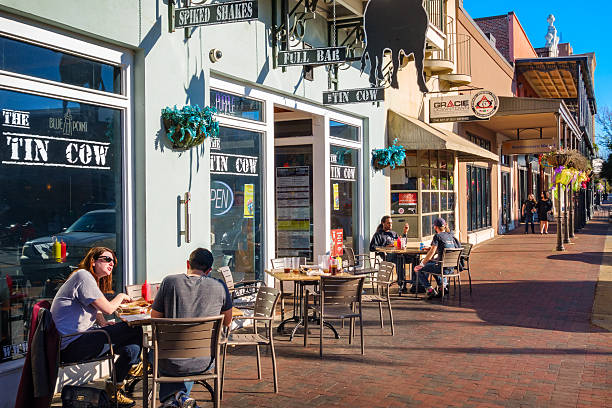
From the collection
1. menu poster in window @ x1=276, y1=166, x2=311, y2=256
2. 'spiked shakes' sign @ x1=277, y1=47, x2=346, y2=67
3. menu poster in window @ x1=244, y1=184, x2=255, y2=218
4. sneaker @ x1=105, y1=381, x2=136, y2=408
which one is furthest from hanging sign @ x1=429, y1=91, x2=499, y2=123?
sneaker @ x1=105, y1=381, x2=136, y2=408

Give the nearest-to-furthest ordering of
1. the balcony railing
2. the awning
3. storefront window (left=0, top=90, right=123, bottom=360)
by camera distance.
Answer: storefront window (left=0, top=90, right=123, bottom=360)
the awning
the balcony railing

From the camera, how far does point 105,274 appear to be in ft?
17.9

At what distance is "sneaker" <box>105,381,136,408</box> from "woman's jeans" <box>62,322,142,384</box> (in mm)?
118

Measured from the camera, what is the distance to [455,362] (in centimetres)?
690

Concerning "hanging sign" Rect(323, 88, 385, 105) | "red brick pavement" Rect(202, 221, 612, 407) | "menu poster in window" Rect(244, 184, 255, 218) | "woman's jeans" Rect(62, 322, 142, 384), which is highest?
"hanging sign" Rect(323, 88, 385, 105)

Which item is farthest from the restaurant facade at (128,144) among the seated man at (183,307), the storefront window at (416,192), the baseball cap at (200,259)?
the storefront window at (416,192)

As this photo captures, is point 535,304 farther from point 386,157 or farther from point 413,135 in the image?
point 413,135

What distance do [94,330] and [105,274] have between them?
1.67ft

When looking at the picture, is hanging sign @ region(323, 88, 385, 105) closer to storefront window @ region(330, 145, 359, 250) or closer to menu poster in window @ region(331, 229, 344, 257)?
storefront window @ region(330, 145, 359, 250)

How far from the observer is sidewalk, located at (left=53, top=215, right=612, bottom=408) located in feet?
18.6

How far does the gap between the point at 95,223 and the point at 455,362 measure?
417cm

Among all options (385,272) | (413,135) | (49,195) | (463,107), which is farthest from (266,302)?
(463,107)

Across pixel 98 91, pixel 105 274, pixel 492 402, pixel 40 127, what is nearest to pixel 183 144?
pixel 98 91

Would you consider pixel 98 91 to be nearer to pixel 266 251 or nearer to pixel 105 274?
pixel 105 274
